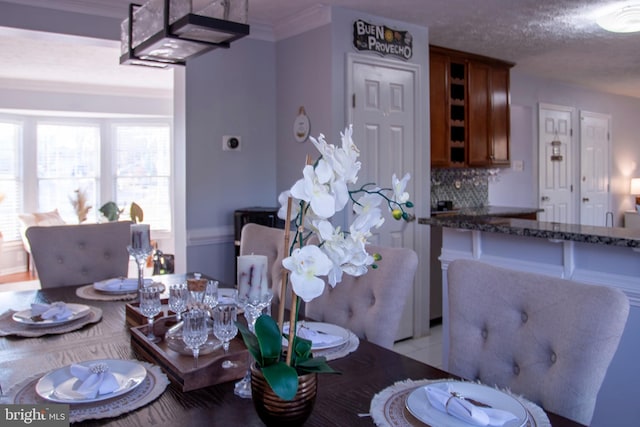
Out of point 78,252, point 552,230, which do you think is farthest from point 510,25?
point 78,252

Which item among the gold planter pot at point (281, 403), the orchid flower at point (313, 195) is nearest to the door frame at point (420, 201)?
the gold planter pot at point (281, 403)

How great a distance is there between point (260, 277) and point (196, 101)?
283 centimetres

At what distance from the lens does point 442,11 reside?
3695 millimetres

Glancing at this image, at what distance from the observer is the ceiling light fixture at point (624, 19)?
Result: 3.32 m

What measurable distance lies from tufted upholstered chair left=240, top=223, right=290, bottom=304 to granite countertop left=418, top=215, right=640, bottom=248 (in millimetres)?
842

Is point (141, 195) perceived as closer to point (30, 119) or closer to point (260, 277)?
point (30, 119)

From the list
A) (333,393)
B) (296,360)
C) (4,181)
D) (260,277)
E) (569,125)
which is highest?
(569,125)

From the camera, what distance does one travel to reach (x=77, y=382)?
3.84ft

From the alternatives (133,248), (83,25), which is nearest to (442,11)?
(83,25)

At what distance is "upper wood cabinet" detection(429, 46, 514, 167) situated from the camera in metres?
4.64

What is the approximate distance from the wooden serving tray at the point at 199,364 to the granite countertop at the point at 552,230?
4.62 ft

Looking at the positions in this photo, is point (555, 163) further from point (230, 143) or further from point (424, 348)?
point (230, 143)

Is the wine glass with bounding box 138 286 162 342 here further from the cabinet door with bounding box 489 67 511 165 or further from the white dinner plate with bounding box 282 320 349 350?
the cabinet door with bounding box 489 67 511 165

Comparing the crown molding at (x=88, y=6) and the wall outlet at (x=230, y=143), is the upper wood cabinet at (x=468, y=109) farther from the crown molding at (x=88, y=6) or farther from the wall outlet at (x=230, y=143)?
the crown molding at (x=88, y=6)
